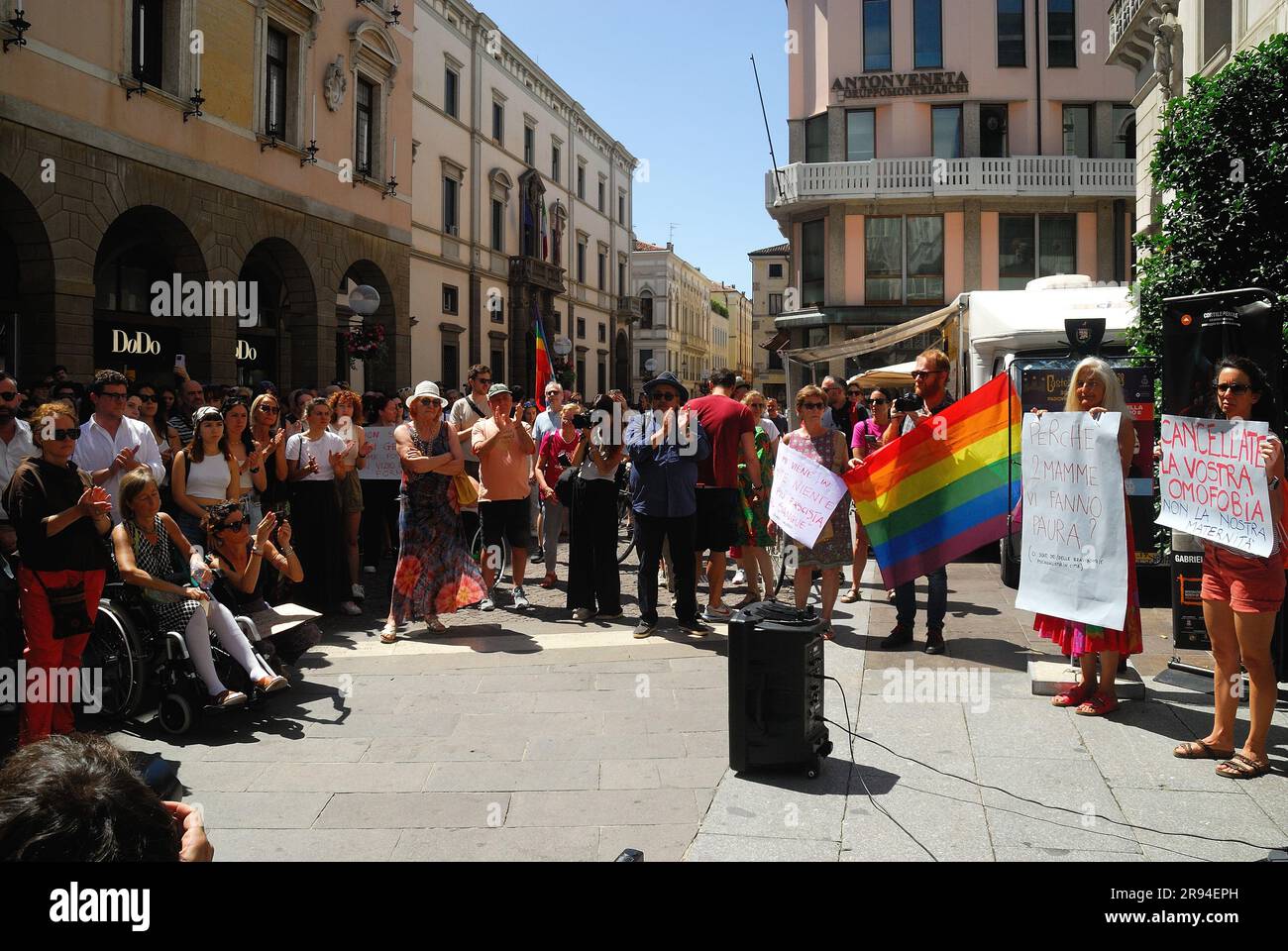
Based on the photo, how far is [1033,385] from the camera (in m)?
9.93

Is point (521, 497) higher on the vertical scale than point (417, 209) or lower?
lower

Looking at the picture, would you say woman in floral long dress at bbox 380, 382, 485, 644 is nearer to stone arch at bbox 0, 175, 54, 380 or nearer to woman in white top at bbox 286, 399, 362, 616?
woman in white top at bbox 286, 399, 362, 616

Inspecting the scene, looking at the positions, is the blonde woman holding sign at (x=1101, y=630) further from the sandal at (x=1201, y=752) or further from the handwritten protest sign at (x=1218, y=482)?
the sandal at (x=1201, y=752)

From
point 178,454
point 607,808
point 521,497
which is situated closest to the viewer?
point 607,808

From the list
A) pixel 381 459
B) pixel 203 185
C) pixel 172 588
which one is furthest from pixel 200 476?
pixel 203 185

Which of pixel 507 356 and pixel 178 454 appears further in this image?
pixel 507 356

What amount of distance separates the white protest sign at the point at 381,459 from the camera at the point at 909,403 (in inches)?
216

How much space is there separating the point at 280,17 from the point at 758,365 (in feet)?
273

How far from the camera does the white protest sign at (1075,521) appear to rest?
576 centimetres

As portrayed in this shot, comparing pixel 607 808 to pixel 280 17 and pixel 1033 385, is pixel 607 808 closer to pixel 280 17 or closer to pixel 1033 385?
pixel 1033 385

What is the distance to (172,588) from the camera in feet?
19.5
